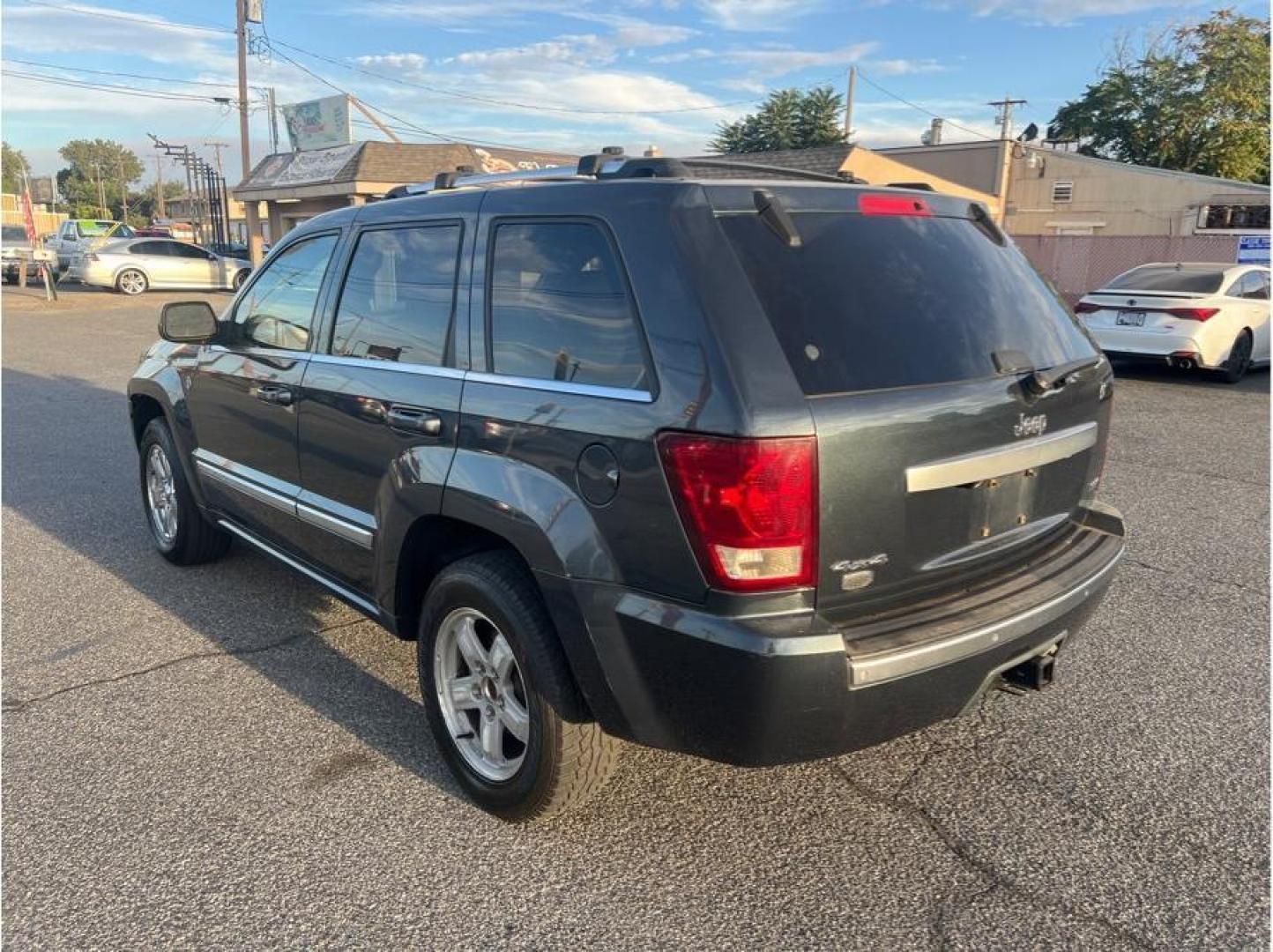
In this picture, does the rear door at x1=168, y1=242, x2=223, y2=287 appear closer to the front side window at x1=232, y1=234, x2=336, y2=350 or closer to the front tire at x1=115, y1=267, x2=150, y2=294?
the front tire at x1=115, y1=267, x2=150, y2=294

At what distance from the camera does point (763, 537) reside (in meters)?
2.24

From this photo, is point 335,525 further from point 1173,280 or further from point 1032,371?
point 1173,280

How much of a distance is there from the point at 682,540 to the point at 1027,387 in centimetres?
115

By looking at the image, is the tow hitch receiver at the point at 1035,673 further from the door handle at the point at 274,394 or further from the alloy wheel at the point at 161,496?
the alloy wheel at the point at 161,496

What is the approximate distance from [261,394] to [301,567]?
2.34ft

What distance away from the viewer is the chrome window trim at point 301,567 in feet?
11.4

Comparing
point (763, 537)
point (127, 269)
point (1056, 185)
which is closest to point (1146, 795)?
point (763, 537)

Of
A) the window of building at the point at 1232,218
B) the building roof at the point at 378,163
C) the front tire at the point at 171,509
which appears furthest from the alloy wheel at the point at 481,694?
the window of building at the point at 1232,218

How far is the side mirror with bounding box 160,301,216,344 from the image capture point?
4.34m

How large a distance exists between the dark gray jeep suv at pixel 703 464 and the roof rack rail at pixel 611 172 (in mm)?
24

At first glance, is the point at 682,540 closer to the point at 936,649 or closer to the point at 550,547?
the point at 550,547

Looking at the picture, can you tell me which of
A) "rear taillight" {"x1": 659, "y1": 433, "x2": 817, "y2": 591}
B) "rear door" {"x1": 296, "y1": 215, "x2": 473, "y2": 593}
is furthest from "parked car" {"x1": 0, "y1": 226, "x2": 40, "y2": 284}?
"rear taillight" {"x1": 659, "y1": 433, "x2": 817, "y2": 591}

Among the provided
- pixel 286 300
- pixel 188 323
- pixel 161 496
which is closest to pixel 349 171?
pixel 161 496

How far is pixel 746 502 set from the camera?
7.25 ft
